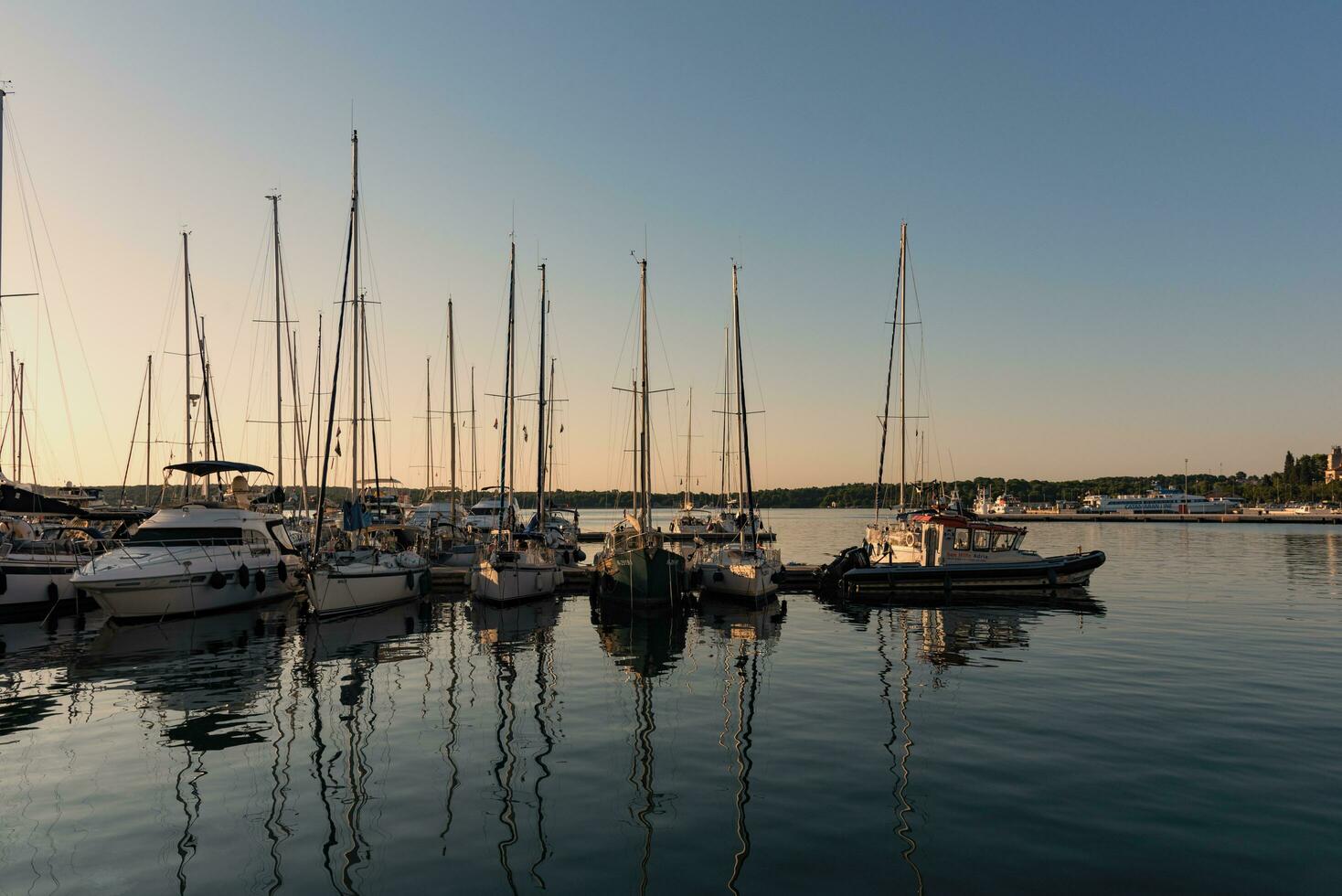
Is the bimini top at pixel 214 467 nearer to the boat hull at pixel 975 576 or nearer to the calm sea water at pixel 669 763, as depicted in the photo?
the calm sea water at pixel 669 763

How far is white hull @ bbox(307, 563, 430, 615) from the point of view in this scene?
2961cm

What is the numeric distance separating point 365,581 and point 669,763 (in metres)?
21.8

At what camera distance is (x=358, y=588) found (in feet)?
102

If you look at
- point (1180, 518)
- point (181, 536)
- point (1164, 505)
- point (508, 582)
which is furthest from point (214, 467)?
point (1164, 505)

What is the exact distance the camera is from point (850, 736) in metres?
14.5

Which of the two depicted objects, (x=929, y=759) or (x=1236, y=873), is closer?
(x=1236, y=873)

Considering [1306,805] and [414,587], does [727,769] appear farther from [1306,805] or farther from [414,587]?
[414,587]

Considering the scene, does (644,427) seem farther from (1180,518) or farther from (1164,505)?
(1164,505)

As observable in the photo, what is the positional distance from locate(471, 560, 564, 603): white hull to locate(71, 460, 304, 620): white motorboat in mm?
7992

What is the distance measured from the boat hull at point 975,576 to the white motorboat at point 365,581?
1937cm

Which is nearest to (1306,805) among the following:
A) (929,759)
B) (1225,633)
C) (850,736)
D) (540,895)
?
(929,759)

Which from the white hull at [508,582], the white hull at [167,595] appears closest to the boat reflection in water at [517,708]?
the white hull at [508,582]

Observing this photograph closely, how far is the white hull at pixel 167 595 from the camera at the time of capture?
87.7 ft

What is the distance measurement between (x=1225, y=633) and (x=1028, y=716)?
49.3 ft
